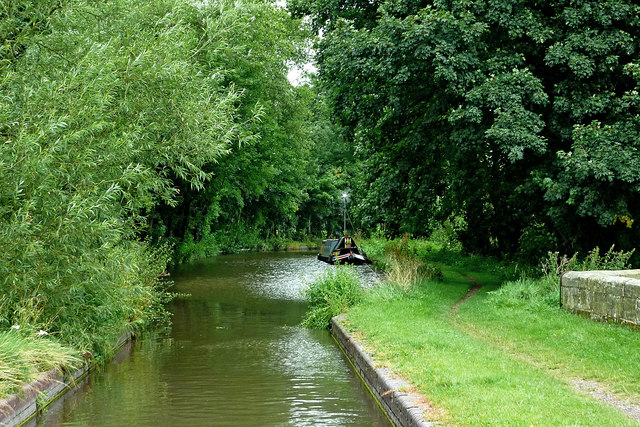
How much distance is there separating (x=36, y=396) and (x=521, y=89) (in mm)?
11883

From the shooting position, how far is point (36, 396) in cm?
799

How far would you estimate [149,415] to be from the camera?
809 cm

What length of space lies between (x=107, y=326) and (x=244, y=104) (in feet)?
72.6

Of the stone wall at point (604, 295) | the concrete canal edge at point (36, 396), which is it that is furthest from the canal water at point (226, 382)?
the stone wall at point (604, 295)

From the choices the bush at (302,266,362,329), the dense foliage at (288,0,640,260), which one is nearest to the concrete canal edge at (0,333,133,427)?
the bush at (302,266,362,329)

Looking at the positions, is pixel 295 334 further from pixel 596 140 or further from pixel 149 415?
pixel 596 140

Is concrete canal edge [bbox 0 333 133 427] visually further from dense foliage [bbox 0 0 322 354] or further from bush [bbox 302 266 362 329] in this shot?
bush [bbox 302 266 362 329]

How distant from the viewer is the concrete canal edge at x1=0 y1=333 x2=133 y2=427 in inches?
283

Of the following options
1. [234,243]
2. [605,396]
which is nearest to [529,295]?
[605,396]

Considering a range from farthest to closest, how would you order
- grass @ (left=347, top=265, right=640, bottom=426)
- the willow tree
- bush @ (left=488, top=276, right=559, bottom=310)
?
1. bush @ (left=488, top=276, right=559, bottom=310)
2. the willow tree
3. grass @ (left=347, top=265, right=640, bottom=426)

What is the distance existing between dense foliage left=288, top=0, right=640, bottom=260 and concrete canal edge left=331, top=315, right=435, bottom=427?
647 centimetres

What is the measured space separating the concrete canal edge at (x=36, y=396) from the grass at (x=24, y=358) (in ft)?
0.30

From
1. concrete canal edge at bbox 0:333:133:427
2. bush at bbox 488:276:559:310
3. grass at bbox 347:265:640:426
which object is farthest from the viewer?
bush at bbox 488:276:559:310

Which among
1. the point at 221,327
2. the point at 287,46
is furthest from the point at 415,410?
the point at 287,46
